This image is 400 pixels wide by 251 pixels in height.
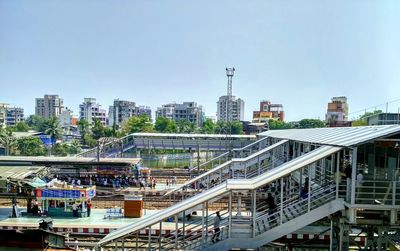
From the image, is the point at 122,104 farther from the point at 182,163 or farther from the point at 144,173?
the point at 144,173

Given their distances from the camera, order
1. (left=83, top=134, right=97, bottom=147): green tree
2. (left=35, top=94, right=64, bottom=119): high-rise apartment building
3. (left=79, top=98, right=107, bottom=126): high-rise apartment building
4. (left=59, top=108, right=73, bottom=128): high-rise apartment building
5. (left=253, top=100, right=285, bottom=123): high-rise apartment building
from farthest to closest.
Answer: (left=35, top=94, right=64, bottom=119): high-rise apartment building < (left=79, top=98, right=107, bottom=126): high-rise apartment building < (left=59, top=108, right=73, bottom=128): high-rise apartment building < (left=253, top=100, right=285, bottom=123): high-rise apartment building < (left=83, top=134, right=97, bottom=147): green tree

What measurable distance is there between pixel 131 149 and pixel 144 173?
76.4 ft

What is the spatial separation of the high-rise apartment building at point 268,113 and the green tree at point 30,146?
312 feet

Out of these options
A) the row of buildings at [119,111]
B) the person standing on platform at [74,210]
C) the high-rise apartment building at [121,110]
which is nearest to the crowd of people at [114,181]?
the person standing on platform at [74,210]

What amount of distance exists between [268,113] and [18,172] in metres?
138

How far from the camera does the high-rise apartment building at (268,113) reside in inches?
5804

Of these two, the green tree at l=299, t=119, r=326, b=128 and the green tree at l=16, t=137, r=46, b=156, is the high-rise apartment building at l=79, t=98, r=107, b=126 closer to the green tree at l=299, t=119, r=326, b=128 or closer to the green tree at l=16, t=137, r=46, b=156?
the green tree at l=16, t=137, r=46, b=156

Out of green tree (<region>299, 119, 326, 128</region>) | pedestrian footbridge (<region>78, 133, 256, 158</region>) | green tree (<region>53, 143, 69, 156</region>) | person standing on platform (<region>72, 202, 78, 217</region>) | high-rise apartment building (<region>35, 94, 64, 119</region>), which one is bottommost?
green tree (<region>53, 143, 69, 156</region>)

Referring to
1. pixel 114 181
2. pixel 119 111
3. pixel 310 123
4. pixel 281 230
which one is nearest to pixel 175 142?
pixel 114 181

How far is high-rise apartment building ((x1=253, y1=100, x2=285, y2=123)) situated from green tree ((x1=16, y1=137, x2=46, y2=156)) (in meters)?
95.0

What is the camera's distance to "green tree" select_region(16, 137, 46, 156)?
63688 millimetres

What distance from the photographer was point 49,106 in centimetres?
17375

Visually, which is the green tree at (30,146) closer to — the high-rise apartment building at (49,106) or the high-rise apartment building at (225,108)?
the high-rise apartment building at (49,106)

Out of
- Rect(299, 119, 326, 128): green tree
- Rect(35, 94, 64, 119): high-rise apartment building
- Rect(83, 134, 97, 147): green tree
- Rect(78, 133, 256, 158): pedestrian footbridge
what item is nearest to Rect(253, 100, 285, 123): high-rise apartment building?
Rect(299, 119, 326, 128): green tree
